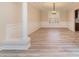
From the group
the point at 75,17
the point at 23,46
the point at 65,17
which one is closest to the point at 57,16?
the point at 65,17

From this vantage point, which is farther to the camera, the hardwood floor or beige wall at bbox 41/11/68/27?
beige wall at bbox 41/11/68/27

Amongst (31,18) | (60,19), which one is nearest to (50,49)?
(31,18)

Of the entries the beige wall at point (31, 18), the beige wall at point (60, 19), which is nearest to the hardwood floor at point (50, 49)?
the beige wall at point (31, 18)

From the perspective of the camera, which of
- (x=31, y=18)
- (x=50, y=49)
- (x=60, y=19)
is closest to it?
(x=50, y=49)

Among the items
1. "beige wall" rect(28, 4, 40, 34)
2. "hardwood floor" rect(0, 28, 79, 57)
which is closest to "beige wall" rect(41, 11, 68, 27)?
"beige wall" rect(28, 4, 40, 34)

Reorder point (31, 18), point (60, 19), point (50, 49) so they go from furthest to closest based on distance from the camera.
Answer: point (60, 19)
point (31, 18)
point (50, 49)

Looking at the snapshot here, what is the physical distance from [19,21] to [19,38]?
1.93 feet

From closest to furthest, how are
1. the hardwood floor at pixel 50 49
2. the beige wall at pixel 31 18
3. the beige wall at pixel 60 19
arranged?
the hardwood floor at pixel 50 49
the beige wall at pixel 31 18
the beige wall at pixel 60 19

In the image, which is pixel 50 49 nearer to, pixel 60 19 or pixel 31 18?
pixel 31 18

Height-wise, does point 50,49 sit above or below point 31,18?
below

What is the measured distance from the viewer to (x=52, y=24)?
16.5 metres

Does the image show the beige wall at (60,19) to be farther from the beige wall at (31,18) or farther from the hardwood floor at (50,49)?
the hardwood floor at (50,49)

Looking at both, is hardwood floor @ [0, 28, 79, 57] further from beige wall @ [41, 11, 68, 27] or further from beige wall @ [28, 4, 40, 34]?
beige wall @ [41, 11, 68, 27]

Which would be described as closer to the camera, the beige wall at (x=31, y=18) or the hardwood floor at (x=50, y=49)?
the hardwood floor at (x=50, y=49)
